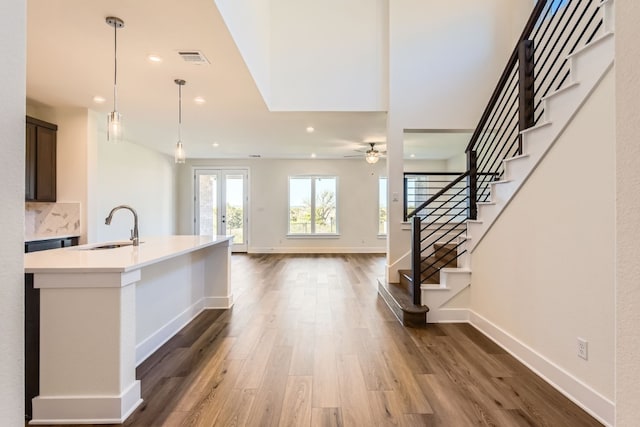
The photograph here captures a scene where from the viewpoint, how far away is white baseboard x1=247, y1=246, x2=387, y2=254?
28.0 ft

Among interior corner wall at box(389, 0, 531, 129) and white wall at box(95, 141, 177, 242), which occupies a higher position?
interior corner wall at box(389, 0, 531, 129)

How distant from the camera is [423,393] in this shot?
6.43 ft

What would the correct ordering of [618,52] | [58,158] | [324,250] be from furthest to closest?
1. [324,250]
2. [58,158]
3. [618,52]

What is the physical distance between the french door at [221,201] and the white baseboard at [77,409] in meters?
6.95

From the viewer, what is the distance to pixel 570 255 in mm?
1932

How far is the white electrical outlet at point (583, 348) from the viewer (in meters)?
1.79

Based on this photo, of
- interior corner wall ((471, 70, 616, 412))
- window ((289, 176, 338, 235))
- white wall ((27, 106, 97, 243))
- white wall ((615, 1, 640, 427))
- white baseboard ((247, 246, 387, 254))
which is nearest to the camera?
white wall ((615, 1, 640, 427))

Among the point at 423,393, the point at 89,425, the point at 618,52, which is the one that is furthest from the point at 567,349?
the point at 89,425

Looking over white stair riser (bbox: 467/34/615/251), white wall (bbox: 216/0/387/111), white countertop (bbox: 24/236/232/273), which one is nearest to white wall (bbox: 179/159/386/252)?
white wall (bbox: 216/0/387/111)

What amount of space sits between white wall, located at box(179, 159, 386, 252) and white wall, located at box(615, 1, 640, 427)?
7.91 metres

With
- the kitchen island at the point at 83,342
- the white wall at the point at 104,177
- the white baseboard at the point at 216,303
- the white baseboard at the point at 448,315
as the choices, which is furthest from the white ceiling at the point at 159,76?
the white baseboard at the point at 448,315

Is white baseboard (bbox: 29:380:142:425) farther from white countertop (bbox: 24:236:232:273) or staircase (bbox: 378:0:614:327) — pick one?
staircase (bbox: 378:0:614:327)

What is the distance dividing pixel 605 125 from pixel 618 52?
1280mm

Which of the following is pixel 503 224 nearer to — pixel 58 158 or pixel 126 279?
pixel 126 279
